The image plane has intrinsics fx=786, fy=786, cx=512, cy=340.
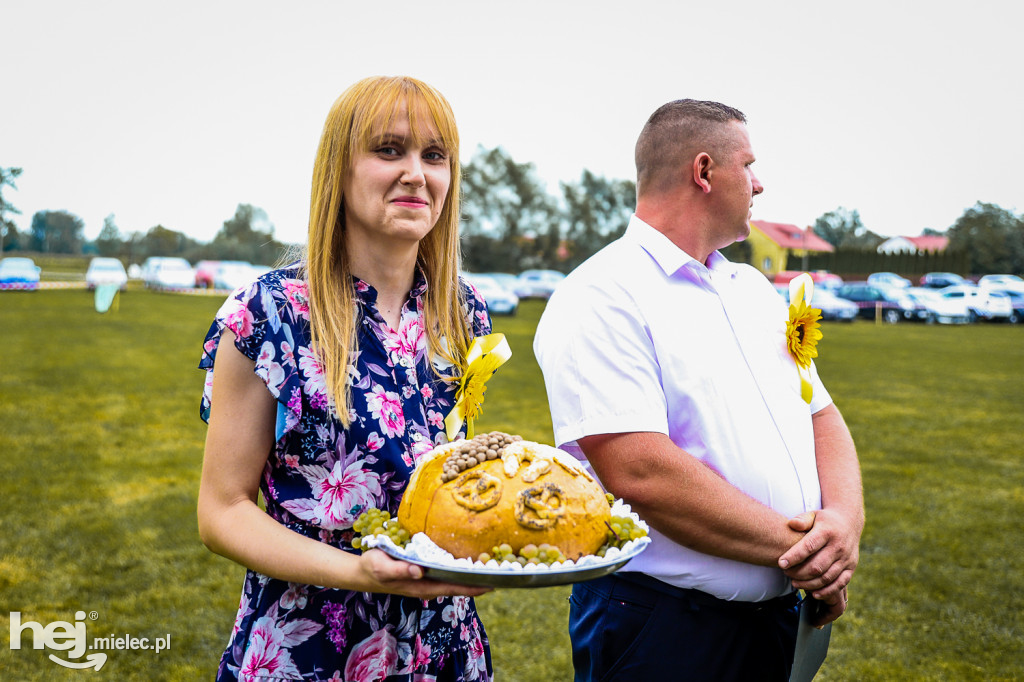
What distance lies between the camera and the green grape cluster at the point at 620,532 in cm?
161

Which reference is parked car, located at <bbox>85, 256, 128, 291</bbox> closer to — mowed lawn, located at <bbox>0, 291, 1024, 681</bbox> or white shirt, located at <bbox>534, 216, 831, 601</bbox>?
mowed lawn, located at <bbox>0, 291, 1024, 681</bbox>

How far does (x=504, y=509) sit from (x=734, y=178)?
1.72 m

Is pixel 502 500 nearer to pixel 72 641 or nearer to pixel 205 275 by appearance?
pixel 72 641

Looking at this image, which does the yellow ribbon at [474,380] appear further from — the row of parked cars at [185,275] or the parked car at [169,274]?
the parked car at [169,274]

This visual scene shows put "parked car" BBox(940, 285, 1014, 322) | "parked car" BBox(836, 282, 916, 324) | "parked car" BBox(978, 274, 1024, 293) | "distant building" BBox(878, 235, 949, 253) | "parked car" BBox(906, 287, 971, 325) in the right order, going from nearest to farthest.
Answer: "parked car" BBox(906, 287, 971, 325) < "parked car" BBox(940, 285, 1014, 322) < "parked car" BBox(836, 282, 916, 324) < "parked car" BBox(978, 274, 1024, 293) < "distant building" BBox(878, 235, 949, 253)

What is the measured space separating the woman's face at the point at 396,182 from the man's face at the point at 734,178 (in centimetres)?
127

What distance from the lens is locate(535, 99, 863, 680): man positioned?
232 centimetres

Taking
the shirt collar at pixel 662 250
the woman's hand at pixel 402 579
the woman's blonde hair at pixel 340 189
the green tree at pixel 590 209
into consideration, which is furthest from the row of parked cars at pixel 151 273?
the woman's hand at pixel 402 579

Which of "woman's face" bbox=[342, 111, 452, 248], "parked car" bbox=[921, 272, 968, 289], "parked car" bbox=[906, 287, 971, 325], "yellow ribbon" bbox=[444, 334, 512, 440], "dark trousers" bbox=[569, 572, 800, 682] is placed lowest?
"parked car" bbox=[906, 287, 971, 325]

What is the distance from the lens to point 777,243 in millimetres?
75250

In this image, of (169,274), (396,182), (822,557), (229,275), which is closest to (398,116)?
(396,182)

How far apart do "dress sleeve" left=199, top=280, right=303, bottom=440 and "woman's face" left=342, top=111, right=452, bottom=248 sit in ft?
0.98

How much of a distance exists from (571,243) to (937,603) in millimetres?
61274

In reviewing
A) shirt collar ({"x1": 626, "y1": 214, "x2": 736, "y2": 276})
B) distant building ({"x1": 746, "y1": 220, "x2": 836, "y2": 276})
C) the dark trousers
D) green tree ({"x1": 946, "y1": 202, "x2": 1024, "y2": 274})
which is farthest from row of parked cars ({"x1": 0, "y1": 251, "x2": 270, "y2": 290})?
green tree ({"x1": 946, "y1": 202, "x2": 1024, "y2": 274})
